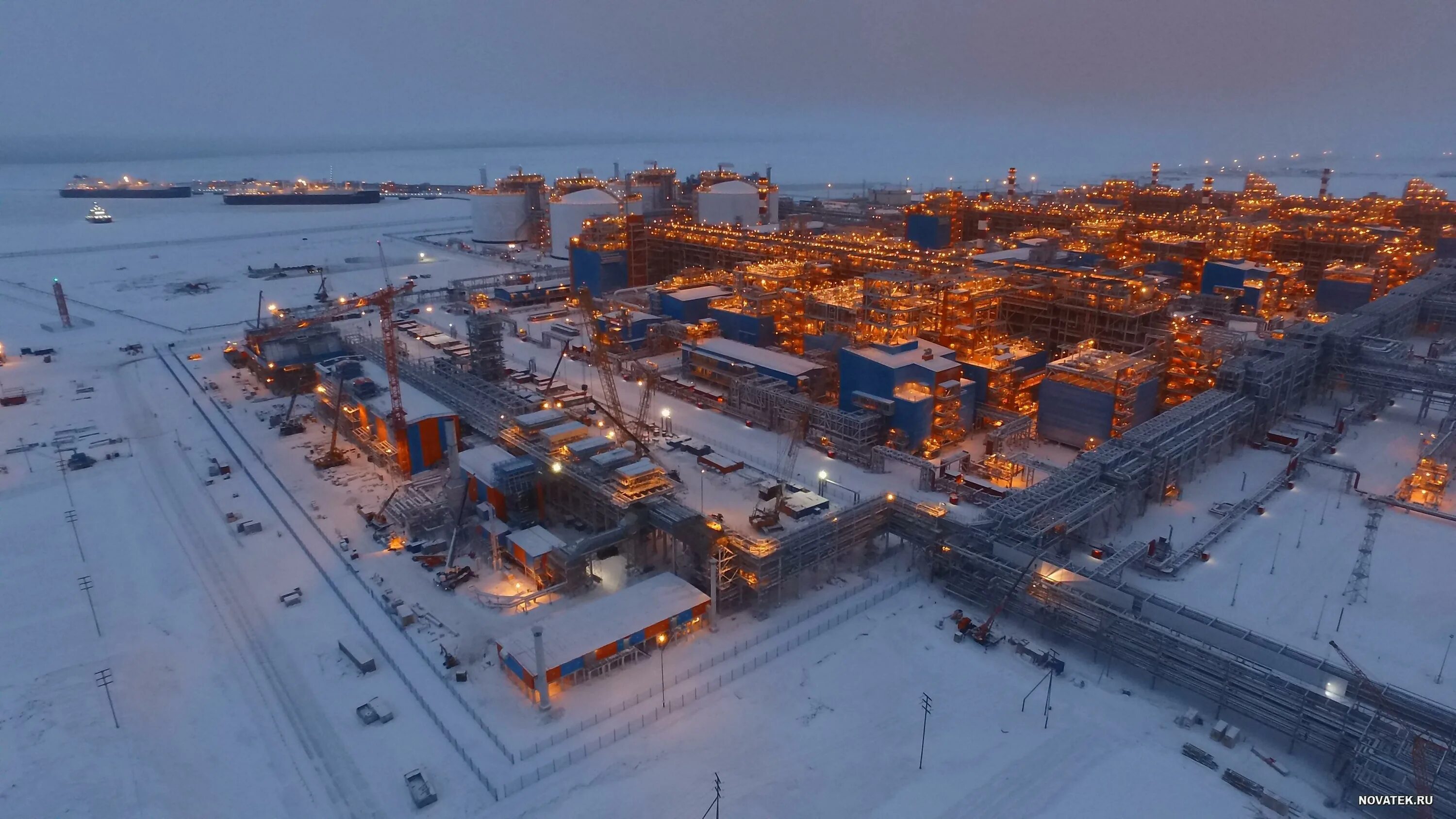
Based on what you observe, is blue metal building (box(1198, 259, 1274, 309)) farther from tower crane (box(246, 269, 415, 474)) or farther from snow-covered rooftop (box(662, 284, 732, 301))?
tower crane (box(246, 269, 415, 474))

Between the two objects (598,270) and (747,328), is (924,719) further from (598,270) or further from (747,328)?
(598,270)

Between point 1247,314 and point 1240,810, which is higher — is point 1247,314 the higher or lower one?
the higher one

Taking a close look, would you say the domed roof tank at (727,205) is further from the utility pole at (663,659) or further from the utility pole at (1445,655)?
the utility pole at (1445,655)

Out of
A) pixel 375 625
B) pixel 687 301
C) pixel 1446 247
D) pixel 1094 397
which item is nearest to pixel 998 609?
pixel 1094 397

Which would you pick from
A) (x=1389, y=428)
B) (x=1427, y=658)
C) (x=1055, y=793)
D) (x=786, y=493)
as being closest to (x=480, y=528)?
(x=786, y=493)

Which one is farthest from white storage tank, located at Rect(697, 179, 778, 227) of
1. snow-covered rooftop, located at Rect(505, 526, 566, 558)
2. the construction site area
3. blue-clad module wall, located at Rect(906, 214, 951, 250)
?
snow-covered rooftop, located at Rect(505, 526, 566, 558)

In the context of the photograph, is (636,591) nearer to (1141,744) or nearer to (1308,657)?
(1141,744)
